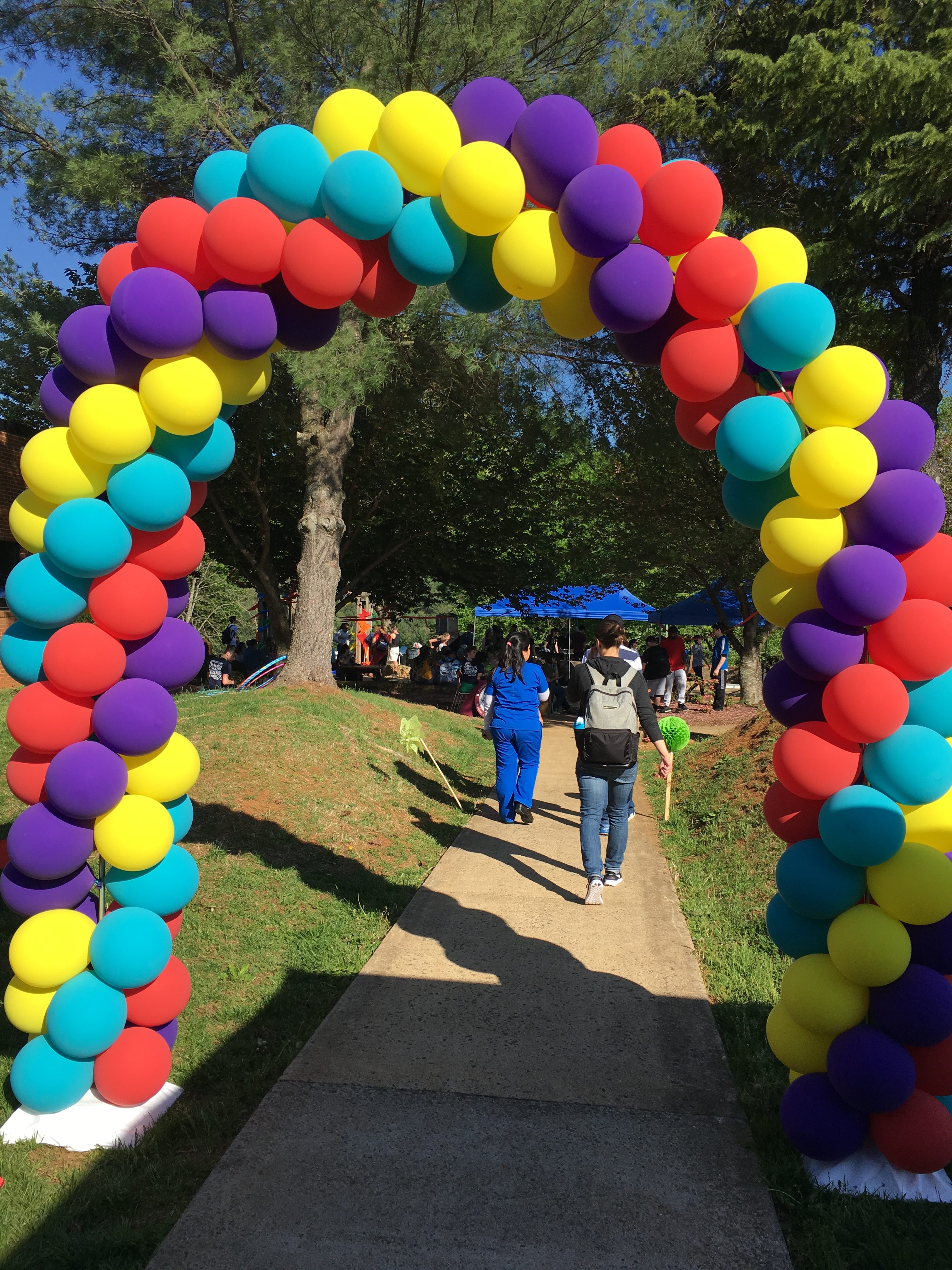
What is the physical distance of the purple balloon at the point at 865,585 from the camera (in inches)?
118

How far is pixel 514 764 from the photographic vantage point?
8.22 metres

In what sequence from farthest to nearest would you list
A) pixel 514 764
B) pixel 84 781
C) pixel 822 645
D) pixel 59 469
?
1. pixel 514 764
2. pixel 59 469
3. pixel 84 781
4. pixel 822 645

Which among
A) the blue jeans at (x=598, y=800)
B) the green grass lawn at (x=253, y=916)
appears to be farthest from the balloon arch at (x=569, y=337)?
the blue jeans at (x=598, y=800)

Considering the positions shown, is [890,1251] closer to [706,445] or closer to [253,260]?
[706,445]

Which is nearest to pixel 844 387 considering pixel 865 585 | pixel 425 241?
pixel 865 585

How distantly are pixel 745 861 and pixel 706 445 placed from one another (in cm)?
394

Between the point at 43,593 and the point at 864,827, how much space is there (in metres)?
3.06

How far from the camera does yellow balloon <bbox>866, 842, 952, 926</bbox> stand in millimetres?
2895

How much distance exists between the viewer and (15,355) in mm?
13344

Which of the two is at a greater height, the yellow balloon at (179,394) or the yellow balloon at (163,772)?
the yellow balloon at (179,394)

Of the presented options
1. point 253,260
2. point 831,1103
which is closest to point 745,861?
point 831,1103

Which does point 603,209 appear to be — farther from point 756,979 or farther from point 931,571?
point 756,979

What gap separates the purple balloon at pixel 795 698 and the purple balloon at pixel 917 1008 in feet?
3.01

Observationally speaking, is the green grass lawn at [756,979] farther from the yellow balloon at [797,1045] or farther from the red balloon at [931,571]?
the red balloon at [931,571]
